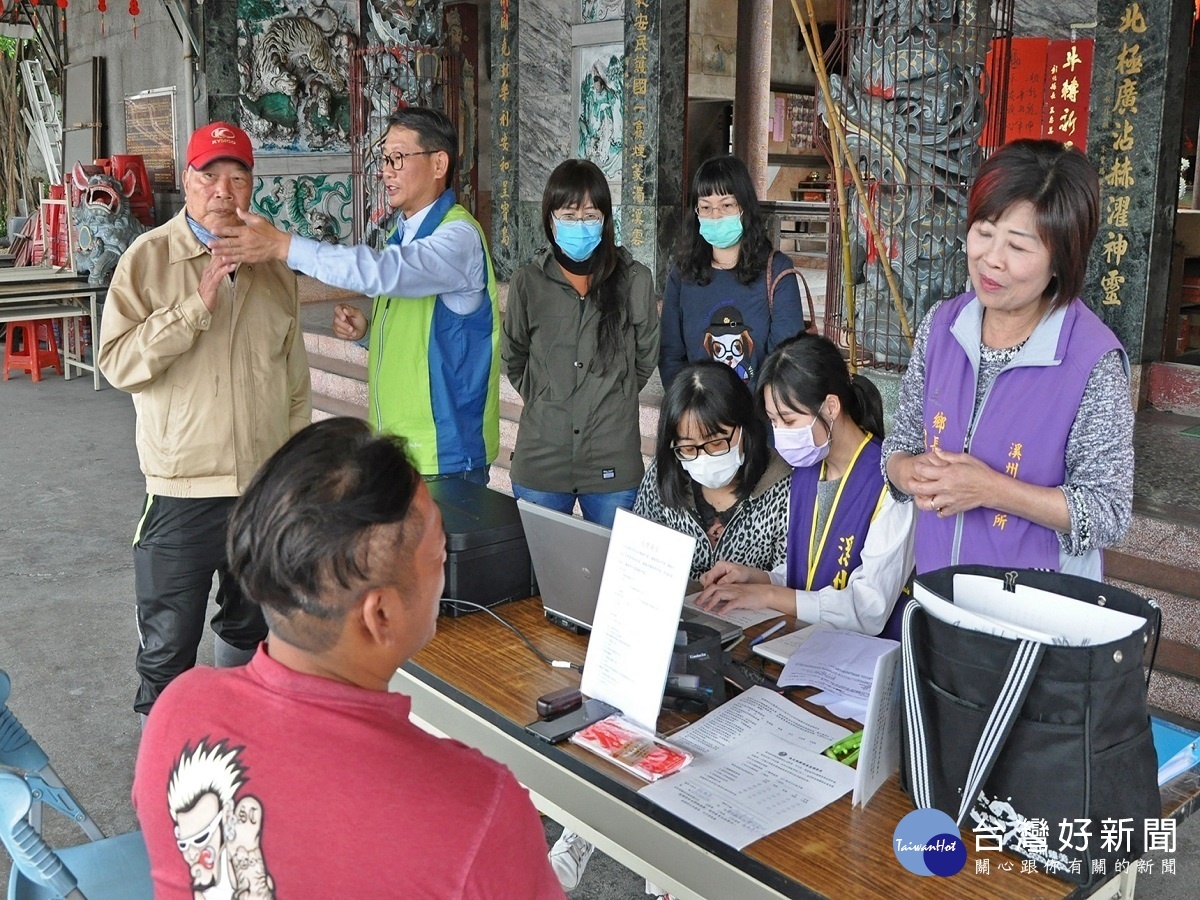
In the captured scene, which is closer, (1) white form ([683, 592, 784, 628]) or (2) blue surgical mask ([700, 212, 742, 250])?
(1) white form ([683, 592, 784, 628])

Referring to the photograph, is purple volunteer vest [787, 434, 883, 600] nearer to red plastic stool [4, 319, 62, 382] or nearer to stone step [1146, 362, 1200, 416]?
stone step [1146, 362, 1200, 416]

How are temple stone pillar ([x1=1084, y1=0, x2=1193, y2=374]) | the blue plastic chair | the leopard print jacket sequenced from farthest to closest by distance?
1. temple stone pillar ([x1=1084, y1=0, x2=1193, y2=374])
2. the leopard print jacket
3. the blue plastic chair

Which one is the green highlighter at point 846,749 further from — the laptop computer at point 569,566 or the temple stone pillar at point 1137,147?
the temple stone pillar at point 1137,147

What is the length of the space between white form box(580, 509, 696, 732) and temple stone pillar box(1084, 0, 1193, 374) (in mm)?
3380

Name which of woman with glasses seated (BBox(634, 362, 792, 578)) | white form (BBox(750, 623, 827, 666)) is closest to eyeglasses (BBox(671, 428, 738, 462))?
woman with glasses seated (BBox(634, 362, 792, 578))

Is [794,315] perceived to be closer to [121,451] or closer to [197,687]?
[197,687]

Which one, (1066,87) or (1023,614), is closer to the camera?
(1023,614)

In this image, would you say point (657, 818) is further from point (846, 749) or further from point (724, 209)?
point (724, 209)

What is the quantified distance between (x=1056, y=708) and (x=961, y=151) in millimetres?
3799

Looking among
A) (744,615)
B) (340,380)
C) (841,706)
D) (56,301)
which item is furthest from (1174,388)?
(56,301)

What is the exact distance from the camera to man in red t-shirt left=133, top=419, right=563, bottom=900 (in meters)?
1.00

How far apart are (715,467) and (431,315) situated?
0.85m

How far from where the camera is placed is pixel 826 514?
2.37m

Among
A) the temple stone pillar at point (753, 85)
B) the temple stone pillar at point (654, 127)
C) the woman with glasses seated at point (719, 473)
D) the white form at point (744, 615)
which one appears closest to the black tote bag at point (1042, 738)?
the white form at point (744, 615)
